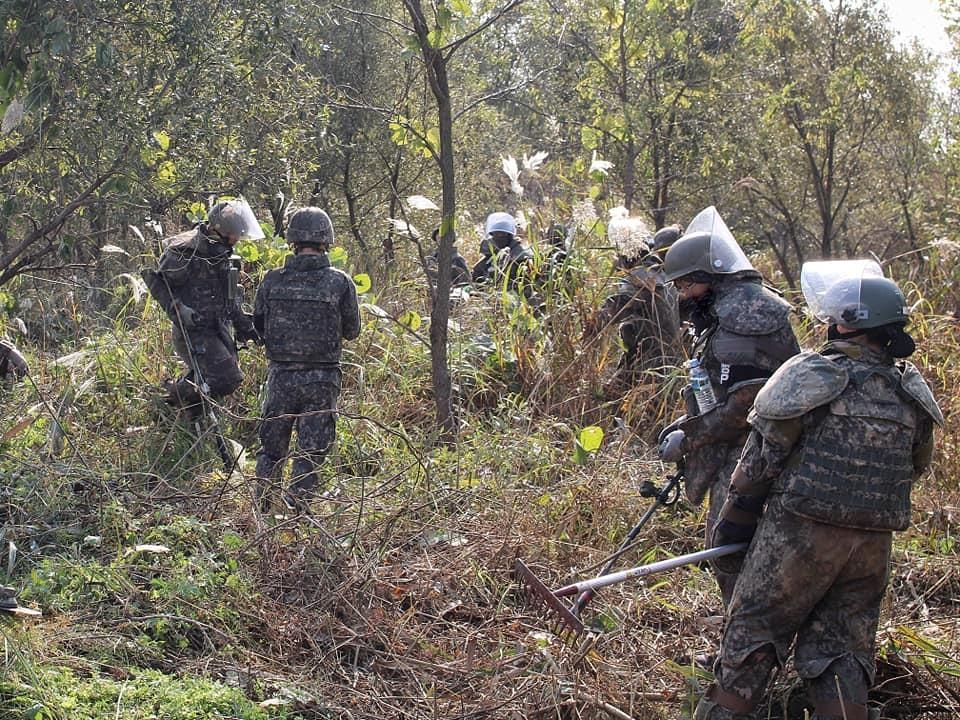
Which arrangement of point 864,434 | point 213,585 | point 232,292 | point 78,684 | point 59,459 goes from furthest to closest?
1. point 232,292
2. point 59,459
3. point 213,585
4. point 78,684
5. point 864,434

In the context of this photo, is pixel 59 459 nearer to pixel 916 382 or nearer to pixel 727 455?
pixel 727 455

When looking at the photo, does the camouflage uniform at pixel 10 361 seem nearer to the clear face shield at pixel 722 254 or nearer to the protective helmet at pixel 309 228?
the protective helmet at pixel 309 228

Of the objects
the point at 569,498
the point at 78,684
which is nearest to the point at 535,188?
the point at 569,498

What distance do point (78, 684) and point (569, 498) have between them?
2695 millimetres

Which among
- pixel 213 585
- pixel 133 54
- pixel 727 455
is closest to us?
pixel 727 455

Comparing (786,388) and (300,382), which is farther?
(300,382)

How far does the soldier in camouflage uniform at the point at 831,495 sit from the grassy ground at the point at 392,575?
416mm

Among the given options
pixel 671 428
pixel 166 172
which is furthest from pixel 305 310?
pixel 671 428

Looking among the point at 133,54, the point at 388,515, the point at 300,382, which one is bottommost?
the point at 388,515

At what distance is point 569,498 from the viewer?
18.9ft

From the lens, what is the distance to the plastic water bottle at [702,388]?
14.2ft

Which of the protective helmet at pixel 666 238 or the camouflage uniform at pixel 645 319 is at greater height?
the protective helmet at pixel 666 238

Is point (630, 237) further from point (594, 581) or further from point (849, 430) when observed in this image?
point (849, 430)

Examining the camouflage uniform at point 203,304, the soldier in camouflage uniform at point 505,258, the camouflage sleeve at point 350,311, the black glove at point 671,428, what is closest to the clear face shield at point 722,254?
the black glove at point 671,428
